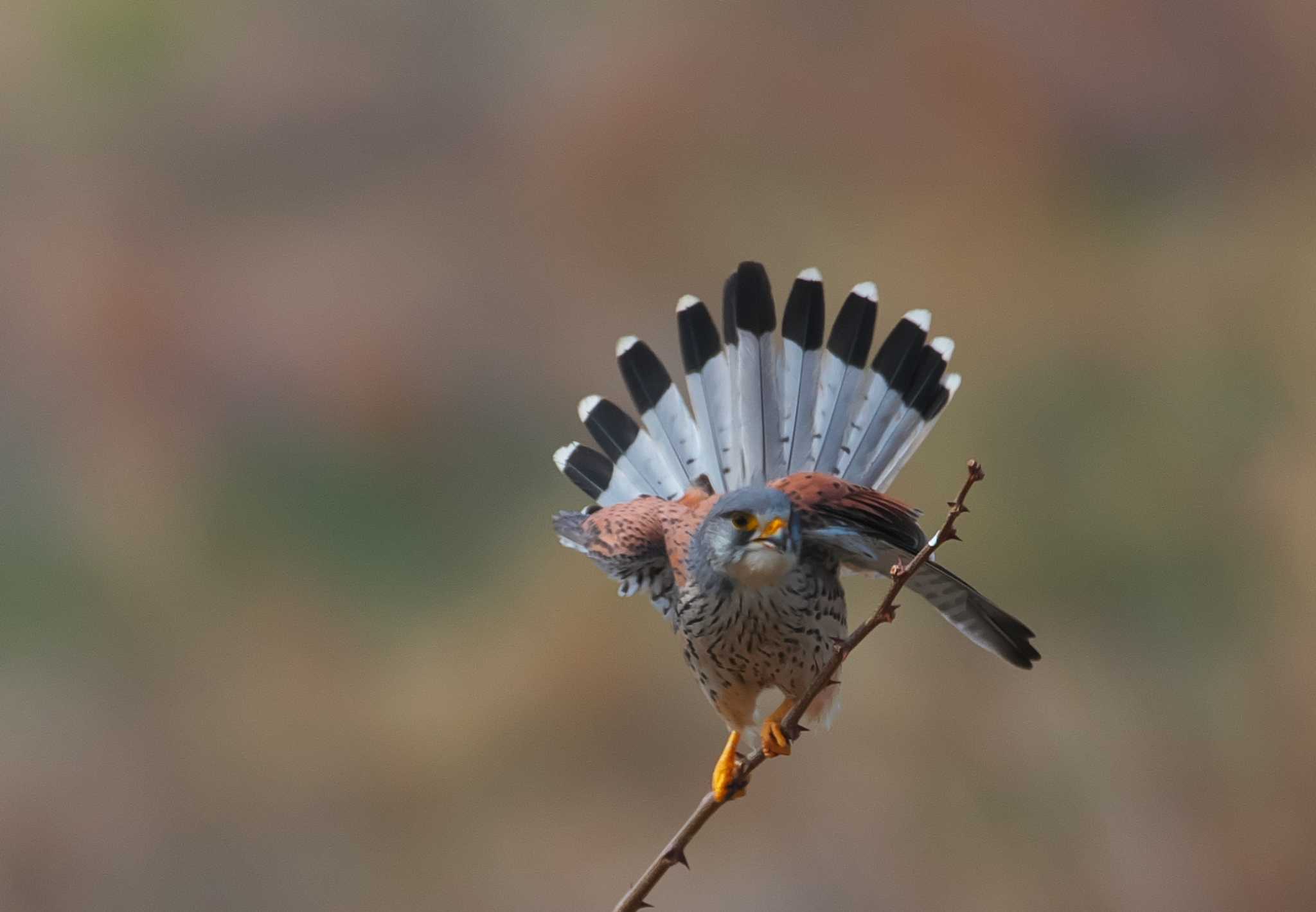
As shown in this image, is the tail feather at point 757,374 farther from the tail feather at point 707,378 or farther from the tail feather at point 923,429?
the tail feather at point 923,429

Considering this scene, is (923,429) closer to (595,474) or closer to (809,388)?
(809,388)

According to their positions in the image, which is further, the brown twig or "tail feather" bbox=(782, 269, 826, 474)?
"tail feather" bbox=(782, 269, 826, 474)

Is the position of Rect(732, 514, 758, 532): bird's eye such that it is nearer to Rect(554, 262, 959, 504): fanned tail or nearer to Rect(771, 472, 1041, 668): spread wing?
Rect(771, 472, 1041, 668): spread wing

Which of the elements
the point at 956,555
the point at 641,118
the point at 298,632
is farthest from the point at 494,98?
the point at 956,555

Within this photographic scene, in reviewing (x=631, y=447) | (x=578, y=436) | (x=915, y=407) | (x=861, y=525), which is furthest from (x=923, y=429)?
(x=578, y=436)

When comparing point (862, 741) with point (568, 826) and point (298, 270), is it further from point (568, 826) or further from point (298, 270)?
point (298, 270)

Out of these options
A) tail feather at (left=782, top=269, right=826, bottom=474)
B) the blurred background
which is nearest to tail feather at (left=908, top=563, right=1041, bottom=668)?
tail feather at (left=782, top=269, right=826, bottom=474)
